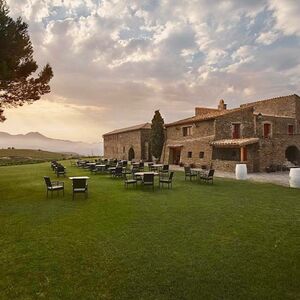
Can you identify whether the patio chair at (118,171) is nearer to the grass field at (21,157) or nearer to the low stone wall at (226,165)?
the low stone wall at (226,165)

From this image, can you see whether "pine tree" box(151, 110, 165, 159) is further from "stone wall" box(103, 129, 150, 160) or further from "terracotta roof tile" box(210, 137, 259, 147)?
"terracotta roof tile" box(210, 137, 259, 147)

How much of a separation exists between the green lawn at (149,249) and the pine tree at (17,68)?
7.05 meters

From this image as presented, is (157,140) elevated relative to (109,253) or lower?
elevated

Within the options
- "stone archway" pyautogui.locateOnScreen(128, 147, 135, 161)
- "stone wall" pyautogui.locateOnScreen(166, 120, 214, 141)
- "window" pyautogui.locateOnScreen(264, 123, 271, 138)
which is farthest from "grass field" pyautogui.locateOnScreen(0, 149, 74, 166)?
"window" pyautogui.locateOnScreen(264, 123, 271, 138)

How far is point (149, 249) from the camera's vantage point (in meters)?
6.13

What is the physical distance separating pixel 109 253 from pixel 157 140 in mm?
29093

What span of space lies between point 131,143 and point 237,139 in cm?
1863

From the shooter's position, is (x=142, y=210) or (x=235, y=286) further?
(x=142, y=210)

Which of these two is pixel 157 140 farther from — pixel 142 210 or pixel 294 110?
pixel 142 210

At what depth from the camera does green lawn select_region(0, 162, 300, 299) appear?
4480mm

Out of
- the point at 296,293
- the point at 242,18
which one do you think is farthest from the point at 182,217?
the point at 242,18

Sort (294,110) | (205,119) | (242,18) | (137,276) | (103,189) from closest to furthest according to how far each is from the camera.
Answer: (137,276)
(242,18)
(103,189)
(205,119)
(294,110)

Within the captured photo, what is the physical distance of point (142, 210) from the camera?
9820 millimetres

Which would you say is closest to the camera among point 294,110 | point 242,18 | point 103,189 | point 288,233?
point 288,233
